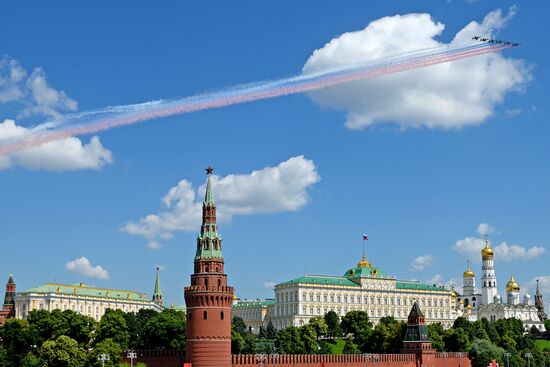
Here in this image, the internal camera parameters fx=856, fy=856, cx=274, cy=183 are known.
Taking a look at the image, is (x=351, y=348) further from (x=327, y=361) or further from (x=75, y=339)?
(x=75, y=339)

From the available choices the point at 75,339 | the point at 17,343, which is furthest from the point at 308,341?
the point at 17,343

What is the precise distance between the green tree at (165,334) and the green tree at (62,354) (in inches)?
631

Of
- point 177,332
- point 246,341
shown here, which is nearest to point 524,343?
point 246,341

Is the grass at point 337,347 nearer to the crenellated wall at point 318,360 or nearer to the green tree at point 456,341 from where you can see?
the green tree at point 456,341

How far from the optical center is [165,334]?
130625 mm

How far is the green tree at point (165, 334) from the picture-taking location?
425 feet

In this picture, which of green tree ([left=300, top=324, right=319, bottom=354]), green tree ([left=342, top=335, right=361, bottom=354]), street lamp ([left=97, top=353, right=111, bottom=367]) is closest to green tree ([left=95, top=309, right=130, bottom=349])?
street lamp ([left=97, top=353, right=111, bottom=367])

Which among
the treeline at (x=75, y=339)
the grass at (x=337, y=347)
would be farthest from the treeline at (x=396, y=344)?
the treeline at (x=75, y=339)

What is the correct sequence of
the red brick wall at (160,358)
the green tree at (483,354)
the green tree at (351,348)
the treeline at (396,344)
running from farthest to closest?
the green tree at (351,348), the green tree at (483,354), the treeline at (396,344), the red brick wall at (160,358)

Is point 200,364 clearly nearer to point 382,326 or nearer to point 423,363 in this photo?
point 423,363

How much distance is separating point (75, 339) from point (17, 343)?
11092 mm

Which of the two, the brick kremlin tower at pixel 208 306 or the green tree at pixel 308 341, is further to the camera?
the green tree at pixel 308 341

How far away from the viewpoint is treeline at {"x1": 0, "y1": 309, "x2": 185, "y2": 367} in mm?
115938

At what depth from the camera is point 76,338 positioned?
12512 cm
